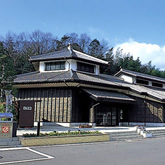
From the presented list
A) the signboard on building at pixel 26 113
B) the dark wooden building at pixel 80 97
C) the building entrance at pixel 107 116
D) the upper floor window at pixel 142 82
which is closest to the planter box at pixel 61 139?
the signboard on building at pixel 26 113

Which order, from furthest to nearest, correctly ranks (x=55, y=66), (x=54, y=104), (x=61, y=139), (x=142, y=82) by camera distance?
(x=142, y=82), (x=55, y=66), (x=54, y=104), (x=61, y=139)

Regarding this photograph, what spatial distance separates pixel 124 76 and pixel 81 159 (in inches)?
781

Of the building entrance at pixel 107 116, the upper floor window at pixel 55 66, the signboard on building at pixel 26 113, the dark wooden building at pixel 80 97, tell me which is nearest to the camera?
the signboard on building at pixel 26 113

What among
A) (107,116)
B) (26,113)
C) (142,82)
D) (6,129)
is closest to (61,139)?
(6,129)

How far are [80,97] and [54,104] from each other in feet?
6.84

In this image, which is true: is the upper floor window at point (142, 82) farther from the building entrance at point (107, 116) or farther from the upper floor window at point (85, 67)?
the building entrance at point (107, 116)

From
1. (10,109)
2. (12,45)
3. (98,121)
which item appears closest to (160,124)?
(98,121)

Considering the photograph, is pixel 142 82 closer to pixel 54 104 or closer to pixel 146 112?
pixel 146 112

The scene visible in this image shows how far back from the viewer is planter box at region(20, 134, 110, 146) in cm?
902

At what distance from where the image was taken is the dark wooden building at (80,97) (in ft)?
53.2

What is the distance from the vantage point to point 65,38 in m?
48.1

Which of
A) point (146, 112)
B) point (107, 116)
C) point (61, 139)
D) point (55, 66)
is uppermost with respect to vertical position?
point (55, 66)

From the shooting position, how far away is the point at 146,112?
63.4 feet

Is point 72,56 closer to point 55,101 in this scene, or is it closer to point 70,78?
point 70,78
